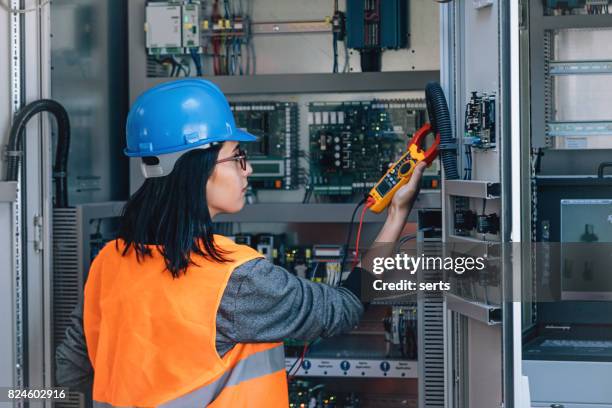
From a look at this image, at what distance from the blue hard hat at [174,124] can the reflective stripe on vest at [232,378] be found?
54 centimetres

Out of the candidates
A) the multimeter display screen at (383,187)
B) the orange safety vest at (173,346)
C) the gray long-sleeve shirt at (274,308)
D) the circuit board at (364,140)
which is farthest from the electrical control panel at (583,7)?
the orange safety vest at (173,346)

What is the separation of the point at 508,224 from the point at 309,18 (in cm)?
208

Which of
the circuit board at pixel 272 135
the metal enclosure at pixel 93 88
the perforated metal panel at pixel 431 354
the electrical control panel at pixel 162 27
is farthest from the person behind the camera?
the circuit board at pixel 272 135

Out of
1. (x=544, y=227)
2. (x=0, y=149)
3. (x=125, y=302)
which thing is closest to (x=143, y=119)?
(x=125, y=302)

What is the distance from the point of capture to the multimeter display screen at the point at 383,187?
104 inches

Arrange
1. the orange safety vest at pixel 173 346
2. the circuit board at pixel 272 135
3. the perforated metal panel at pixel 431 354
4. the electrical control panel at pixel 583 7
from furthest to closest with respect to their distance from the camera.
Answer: the circuit board at pixel 272 135
the electrical control panel at pixel 583 7
the perforated metal panel at pixel 431 354
the orange safety vest at pixel 173 346

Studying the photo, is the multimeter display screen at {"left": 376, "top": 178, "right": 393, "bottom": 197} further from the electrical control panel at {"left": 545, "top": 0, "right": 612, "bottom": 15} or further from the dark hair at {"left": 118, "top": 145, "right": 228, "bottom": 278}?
the electrical control panel at {"left": 545, "top": 0, "right": 612, "bottom": 15}

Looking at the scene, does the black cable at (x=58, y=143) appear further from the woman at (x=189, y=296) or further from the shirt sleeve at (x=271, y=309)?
the shirt sleeve at (x=271, y=309)

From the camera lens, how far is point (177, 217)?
219 cm

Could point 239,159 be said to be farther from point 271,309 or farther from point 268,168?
point 268,168

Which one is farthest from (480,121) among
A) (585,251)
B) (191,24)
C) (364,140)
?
(191,24)

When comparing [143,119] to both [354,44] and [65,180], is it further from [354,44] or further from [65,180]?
[354,44]

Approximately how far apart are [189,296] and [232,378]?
0.24m

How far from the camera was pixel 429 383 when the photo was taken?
2793 mm
